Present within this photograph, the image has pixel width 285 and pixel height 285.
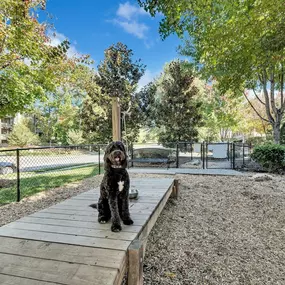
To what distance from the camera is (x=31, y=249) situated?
1.61m

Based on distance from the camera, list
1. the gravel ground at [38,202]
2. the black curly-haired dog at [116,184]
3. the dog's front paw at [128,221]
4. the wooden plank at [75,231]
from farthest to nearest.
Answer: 1. the gravel ground at [38,202]
2. the dog's front paw at [128,221]
3. the black curly-haired dog at [116,184]
4. the wooden plank at [75,231]

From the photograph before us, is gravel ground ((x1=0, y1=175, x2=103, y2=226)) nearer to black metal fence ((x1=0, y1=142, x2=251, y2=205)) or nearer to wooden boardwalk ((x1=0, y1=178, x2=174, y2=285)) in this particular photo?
black metal fence ((x1=0, y1=142, x2=251, y2=205))

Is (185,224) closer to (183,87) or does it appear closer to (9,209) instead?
(9,209)

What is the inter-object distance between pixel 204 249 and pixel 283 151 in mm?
5752

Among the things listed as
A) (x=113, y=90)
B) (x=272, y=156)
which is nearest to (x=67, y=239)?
(x=272, y=156)

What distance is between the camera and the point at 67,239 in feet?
5.70

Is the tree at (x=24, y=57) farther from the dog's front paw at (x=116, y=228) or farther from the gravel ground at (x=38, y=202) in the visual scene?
the dog's front paw at (x=116, y=228)

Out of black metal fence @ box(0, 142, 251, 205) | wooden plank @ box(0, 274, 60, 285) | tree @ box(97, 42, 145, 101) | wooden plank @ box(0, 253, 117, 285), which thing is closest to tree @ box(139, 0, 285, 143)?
wooden plank @ box(0, 253, 117, 285)

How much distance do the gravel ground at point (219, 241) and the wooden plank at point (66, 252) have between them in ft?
2.04

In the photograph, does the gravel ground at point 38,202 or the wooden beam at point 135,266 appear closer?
the wooden beam at point 135,266

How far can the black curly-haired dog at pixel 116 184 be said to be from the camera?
6.21 feet

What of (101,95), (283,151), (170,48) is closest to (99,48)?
(101,95)

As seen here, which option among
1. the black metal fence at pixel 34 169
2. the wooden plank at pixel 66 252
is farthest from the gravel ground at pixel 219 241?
the black metal fence at pixel 34 169

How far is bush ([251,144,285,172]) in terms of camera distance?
6.62 meters
